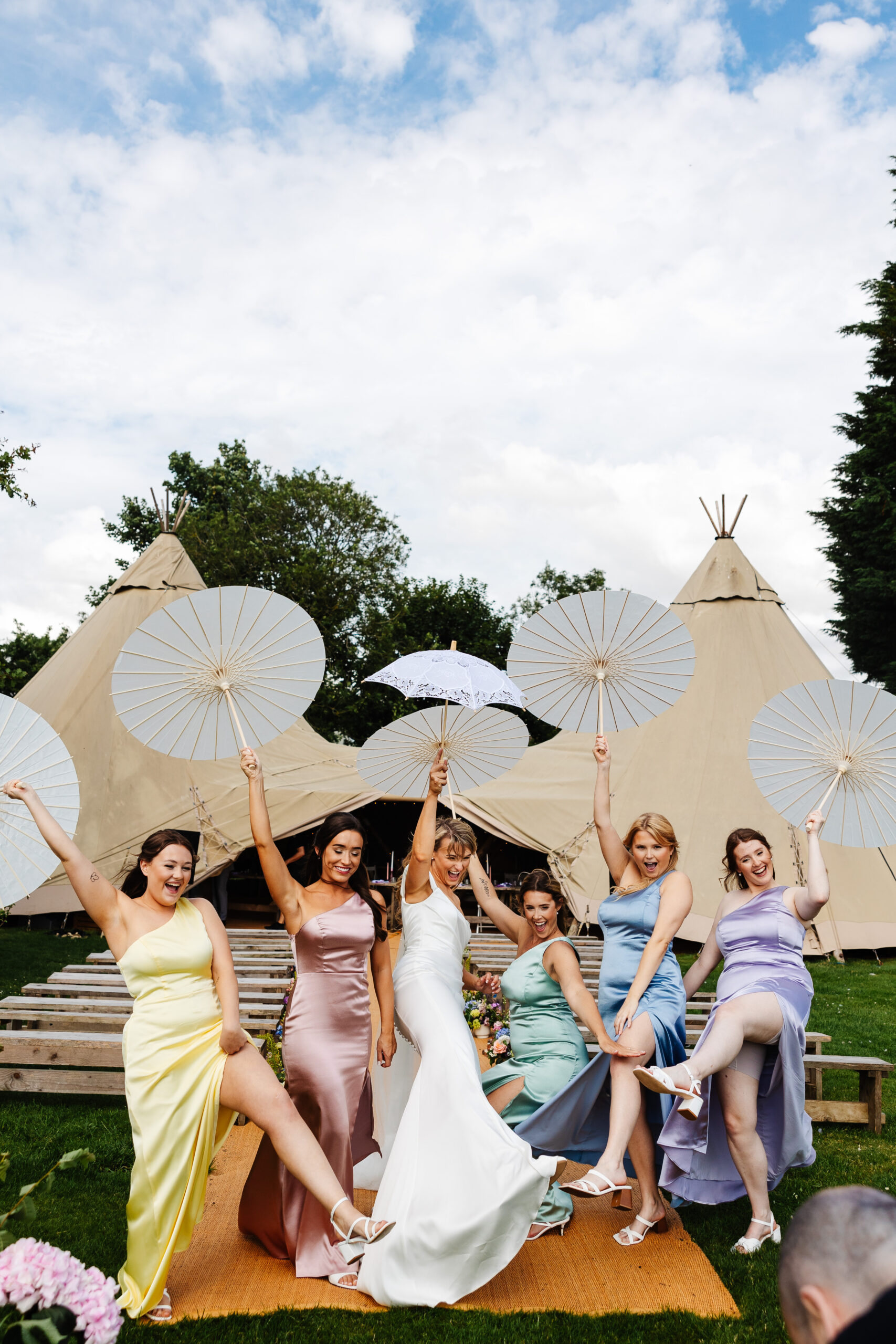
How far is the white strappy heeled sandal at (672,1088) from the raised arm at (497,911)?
51.1 inches

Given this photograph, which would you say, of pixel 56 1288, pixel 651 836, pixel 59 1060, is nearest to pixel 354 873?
pixel 651 836

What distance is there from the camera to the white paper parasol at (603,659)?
17.4 ft

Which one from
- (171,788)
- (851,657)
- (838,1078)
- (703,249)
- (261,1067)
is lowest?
(838,1078)

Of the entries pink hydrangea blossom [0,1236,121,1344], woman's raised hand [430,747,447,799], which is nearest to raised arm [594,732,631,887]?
woman's raised hand [430,747,447,799]

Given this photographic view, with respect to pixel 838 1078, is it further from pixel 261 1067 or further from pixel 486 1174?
Result: pixel 261 1067

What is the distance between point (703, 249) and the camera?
35.2ft

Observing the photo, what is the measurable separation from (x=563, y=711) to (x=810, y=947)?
764cm

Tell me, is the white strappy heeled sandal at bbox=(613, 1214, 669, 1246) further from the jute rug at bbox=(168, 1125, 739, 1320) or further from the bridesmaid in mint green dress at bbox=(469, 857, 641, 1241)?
the bridesmaid in mint green dress at bbox=(469, 857, 641, 1241)

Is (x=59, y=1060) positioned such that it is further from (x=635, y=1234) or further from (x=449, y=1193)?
(x=635, y=1234)

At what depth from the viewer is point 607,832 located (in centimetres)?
460

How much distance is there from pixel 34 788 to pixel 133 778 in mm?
9820

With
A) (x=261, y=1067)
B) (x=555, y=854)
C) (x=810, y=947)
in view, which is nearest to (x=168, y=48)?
(x=261, y=1067)

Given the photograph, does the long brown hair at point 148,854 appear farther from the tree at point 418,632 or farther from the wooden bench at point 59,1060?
the tree at point 418,632

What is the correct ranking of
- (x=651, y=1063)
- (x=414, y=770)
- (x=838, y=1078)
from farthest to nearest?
(x=838, y=1078), (x=414, y=770), (x=651, y=1063)
